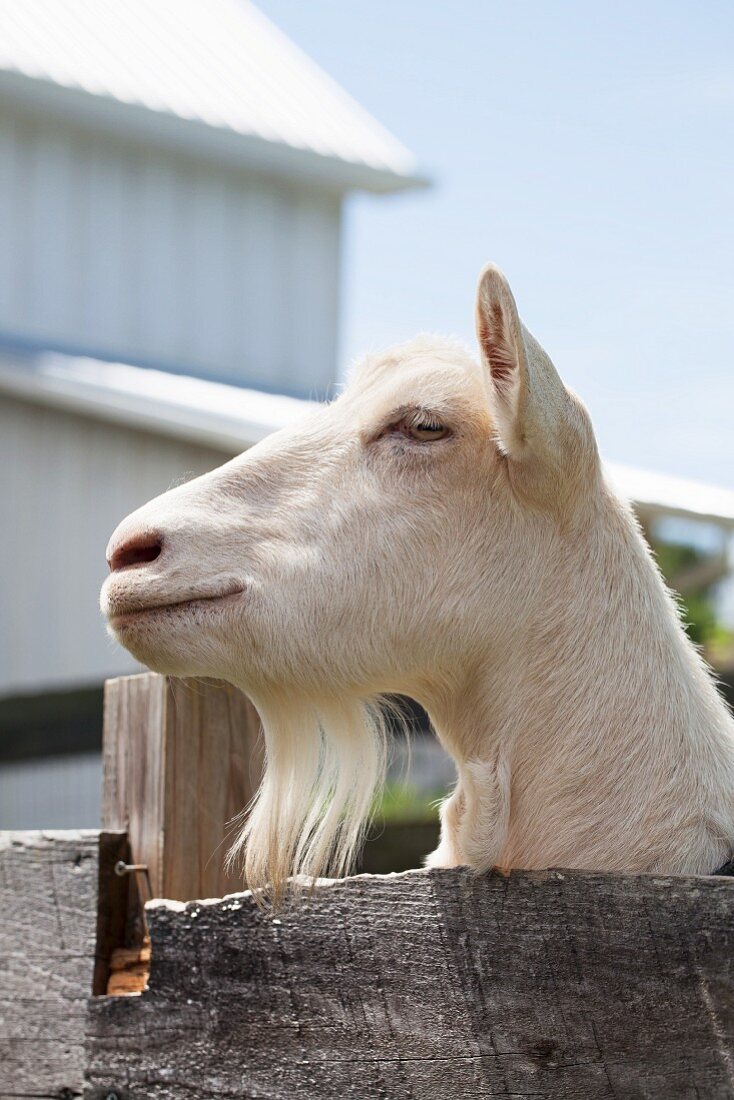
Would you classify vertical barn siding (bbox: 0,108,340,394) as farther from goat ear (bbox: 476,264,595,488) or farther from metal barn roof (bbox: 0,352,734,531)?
goat ear (bbox: 476,264,595,488)

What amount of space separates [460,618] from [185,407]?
5401 mm

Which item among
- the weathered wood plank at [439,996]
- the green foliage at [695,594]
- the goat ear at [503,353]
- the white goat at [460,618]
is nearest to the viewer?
the weathered wood plank at [439,996]

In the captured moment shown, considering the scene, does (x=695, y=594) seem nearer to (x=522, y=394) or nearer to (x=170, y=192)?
(x=170, y=192)

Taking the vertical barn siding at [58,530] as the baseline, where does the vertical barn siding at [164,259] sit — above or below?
above

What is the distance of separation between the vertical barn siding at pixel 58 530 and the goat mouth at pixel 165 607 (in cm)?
600

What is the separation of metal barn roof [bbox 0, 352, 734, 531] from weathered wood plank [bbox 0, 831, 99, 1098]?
413cm

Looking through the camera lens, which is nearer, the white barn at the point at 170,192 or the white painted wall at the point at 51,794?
the white painted wall at the point at 51,794

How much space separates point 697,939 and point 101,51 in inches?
391

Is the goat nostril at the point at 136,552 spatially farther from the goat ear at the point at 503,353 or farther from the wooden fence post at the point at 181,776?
the goat ear at the point at 503,353

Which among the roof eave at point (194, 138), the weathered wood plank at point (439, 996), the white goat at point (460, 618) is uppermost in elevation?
the roof eave at point (194, 138)

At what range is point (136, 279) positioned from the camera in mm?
10344

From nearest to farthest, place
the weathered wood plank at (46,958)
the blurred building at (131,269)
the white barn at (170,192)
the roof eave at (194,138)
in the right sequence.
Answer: the weathered wood plank at (46,958)
the blurred building at (131,269)
the roof eave at (194,138)
the white barn at (170,192)

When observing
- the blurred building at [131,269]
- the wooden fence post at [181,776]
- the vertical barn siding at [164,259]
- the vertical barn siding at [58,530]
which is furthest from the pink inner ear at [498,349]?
the vertical barn siding at [164,259]

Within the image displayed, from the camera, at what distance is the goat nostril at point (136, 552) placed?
1972 mm
